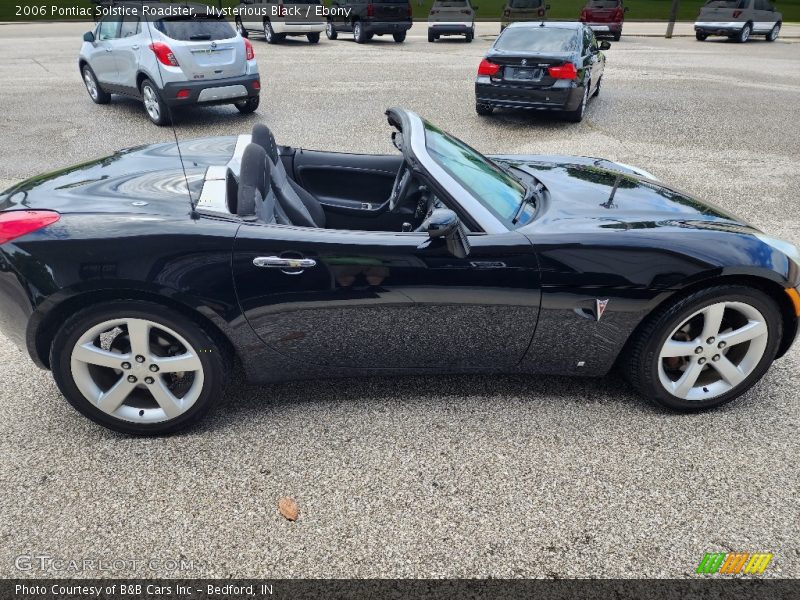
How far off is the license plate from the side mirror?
7081 millimetres

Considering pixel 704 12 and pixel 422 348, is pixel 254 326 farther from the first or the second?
pixel 704 12

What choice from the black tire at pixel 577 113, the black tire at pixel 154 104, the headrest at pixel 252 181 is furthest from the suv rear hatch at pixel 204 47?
the headrest at pixel 252 181

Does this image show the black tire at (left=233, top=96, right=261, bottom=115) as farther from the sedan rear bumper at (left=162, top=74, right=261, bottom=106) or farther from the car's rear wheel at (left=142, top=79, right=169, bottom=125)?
the car's rear wheel at (left=142, top=79, right=169, bottom=125)

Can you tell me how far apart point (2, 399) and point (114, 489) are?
3.31ft

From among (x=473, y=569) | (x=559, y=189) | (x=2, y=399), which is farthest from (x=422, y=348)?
(x=2, y=399)

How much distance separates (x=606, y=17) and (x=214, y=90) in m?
16.5

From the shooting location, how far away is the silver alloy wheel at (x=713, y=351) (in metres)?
2.87

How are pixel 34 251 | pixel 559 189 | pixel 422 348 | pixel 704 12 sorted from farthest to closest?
pixel 704 12 < pixel 559 189 < pixel 422 348 < pixel 34 251

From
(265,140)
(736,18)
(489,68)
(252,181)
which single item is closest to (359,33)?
(489,68)

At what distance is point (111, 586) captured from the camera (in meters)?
2.17

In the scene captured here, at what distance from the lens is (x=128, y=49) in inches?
354

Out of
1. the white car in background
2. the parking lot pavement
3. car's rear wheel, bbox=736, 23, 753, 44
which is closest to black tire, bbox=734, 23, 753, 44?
car's rear wheel, bbox=736, 23, 753, 44

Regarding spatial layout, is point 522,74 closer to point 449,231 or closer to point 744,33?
point 449,231

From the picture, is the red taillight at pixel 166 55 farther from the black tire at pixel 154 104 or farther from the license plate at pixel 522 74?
the license plate at pixel 522 74
